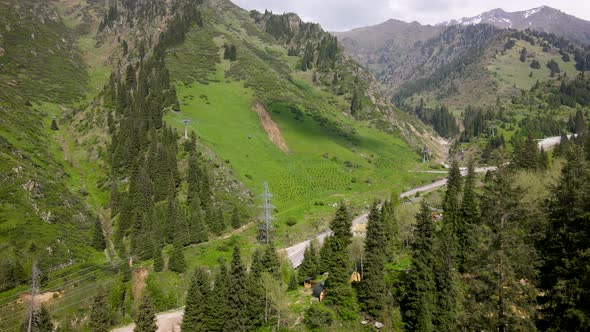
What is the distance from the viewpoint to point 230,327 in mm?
58250

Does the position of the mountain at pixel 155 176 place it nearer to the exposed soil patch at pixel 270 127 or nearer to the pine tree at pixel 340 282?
the exposed soil patch at pixel 270 127

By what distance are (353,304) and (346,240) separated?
9286mm

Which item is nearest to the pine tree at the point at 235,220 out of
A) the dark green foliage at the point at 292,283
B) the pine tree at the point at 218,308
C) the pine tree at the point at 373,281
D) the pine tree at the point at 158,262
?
the pine tree at the point at 158,262

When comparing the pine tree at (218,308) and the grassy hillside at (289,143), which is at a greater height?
the grassy hillside at (289,143)

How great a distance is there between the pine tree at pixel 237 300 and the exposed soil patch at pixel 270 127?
82477 mm

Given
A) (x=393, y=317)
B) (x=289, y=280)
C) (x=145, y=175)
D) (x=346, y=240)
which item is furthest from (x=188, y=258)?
(x=393, y=317)

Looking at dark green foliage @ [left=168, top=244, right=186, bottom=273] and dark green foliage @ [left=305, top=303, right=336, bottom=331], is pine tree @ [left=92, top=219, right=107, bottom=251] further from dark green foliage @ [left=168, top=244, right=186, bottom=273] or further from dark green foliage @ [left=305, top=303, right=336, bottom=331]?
dark green foliage @ [left=305, top=303, right=336, bottom=331]

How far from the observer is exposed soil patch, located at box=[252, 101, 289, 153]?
144m

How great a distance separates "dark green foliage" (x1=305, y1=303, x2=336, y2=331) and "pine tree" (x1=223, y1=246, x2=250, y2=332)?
31.1 feet

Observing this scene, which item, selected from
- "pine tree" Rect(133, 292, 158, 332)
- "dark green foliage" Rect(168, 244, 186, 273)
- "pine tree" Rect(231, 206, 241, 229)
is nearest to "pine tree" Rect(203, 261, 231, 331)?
"pine tree" Rect(133, 292, 158, 332)

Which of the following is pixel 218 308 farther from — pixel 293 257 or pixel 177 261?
pixel 293 257

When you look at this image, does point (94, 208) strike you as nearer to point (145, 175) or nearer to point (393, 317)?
point (145, 175)

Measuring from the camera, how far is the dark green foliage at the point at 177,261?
77.4 metres

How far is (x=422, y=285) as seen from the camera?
50.8 metres
